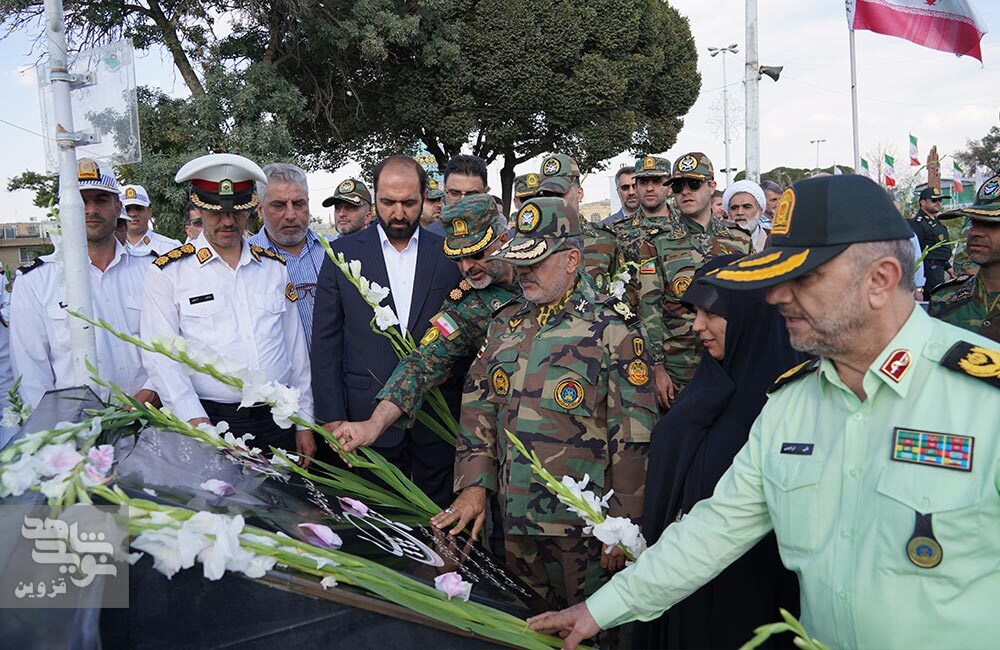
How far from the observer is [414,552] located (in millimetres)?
1958

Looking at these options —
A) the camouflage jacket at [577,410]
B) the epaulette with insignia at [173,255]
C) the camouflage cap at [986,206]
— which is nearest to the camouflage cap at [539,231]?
the camouflage jacket at [577,410]

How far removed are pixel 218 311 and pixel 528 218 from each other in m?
1.45

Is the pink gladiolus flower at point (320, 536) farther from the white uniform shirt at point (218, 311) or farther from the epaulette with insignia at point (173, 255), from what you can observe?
the epaulette with insignia at point (173, 255)

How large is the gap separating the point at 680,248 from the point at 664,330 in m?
0.56

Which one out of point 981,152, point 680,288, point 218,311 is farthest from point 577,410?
point 981,152

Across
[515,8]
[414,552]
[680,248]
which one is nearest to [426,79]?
[515,8]

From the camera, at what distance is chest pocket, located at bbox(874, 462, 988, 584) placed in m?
Result: 1.41

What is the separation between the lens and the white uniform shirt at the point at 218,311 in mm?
3273

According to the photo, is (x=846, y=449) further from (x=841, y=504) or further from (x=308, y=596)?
(x=308, y=596)

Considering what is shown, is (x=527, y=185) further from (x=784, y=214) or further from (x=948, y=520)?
(x=948, y=520)

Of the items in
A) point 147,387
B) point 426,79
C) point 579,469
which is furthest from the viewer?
point 426,79

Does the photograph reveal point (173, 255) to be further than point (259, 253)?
No

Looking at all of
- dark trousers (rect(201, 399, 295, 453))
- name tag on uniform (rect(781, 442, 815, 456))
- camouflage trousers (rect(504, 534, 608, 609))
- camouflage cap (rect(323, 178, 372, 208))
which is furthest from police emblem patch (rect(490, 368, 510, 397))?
camouflage cap (rect(323, 178, 372, 208))

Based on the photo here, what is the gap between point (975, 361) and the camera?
1.46 m
